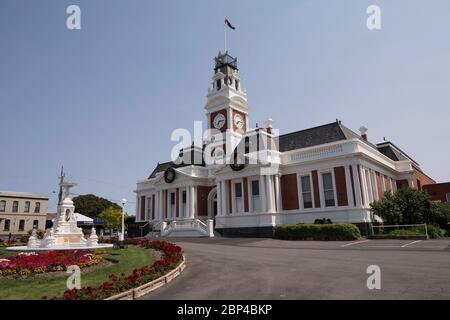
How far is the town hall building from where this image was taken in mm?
28188

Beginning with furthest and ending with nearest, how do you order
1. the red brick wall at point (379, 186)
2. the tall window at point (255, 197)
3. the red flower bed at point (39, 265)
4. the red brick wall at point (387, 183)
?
1. the red brick wall at point (387, 183)
2. the tall window at point (255, 197)
3. the red brick wall at point (379, 186)
4. the red flower bed at point (39, 265)

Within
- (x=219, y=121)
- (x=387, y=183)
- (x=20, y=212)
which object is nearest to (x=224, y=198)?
(x=219, y=121)

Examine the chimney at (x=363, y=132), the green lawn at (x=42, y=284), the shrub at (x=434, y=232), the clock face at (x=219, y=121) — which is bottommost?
the green lawn at (x=42, y=284)

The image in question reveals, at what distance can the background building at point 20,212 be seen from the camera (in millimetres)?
55000

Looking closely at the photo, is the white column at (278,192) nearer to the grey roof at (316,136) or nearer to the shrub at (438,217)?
the grey roof at (316,136)

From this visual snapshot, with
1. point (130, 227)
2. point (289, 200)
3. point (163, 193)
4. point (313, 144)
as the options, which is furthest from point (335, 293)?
point (130, 227)

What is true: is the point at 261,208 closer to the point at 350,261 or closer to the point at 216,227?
the point at 216,227

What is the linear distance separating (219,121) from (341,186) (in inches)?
754

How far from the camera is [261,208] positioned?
30.7 metres

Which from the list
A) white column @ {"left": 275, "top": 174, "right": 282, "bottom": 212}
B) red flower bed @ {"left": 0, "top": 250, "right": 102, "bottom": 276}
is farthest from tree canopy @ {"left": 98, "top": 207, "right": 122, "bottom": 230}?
red flower bed @ {"left": 0, "top": 250, "right": 102, "bottom": 276}

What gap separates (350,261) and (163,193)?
32.2 metres

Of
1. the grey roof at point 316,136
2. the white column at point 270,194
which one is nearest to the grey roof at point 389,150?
the grey roof at point 316,136

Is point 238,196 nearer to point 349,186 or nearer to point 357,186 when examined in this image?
point 349,186

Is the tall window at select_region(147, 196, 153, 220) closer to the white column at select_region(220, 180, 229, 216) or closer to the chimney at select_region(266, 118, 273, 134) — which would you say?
the white column at select_region(220, 180, 229, 216)
